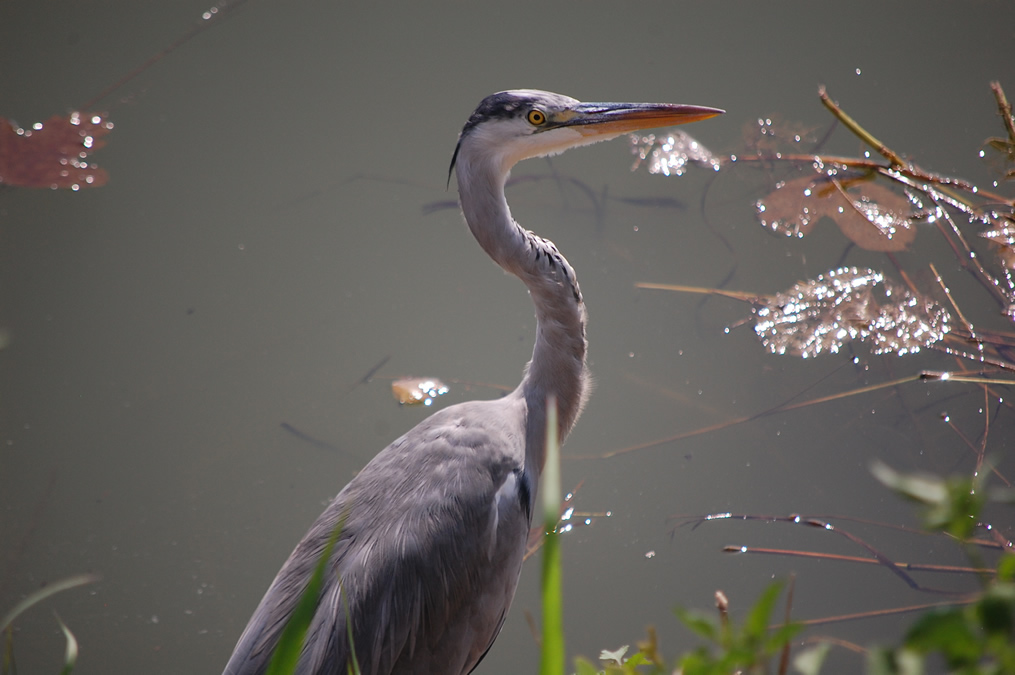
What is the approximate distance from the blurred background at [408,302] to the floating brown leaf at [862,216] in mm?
63

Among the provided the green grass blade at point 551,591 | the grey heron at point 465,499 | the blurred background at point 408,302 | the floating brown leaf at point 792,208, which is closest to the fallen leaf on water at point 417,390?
the blurred background at point 408,302

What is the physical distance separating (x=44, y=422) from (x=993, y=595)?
10.4 ft

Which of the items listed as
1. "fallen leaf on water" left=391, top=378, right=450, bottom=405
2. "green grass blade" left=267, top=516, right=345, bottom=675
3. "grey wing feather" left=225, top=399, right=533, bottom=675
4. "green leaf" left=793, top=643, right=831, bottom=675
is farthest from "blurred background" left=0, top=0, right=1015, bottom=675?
"green leaf" left=793, top=643, right=831, bottom=675

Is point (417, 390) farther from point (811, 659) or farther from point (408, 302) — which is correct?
point (811, 659)

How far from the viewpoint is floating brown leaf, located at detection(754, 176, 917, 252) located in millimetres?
2830

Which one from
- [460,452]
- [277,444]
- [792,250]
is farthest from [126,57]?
[792,250]

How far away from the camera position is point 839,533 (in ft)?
7.67

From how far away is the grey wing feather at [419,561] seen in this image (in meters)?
1.49

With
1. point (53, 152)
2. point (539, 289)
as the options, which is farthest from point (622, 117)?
point (53, 152)

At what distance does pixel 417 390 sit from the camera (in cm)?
274

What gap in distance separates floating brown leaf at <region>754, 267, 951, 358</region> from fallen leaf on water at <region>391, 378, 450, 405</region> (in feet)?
4.50

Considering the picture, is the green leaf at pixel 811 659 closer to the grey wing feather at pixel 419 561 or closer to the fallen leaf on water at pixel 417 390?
the grey wing feather at pixel 419 561

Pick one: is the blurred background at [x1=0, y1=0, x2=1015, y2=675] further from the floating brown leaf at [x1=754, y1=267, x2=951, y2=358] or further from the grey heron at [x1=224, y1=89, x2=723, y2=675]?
the grey heron at [x1=224, y1=89, x2=723, y2=675]

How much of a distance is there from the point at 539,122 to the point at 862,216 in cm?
178
